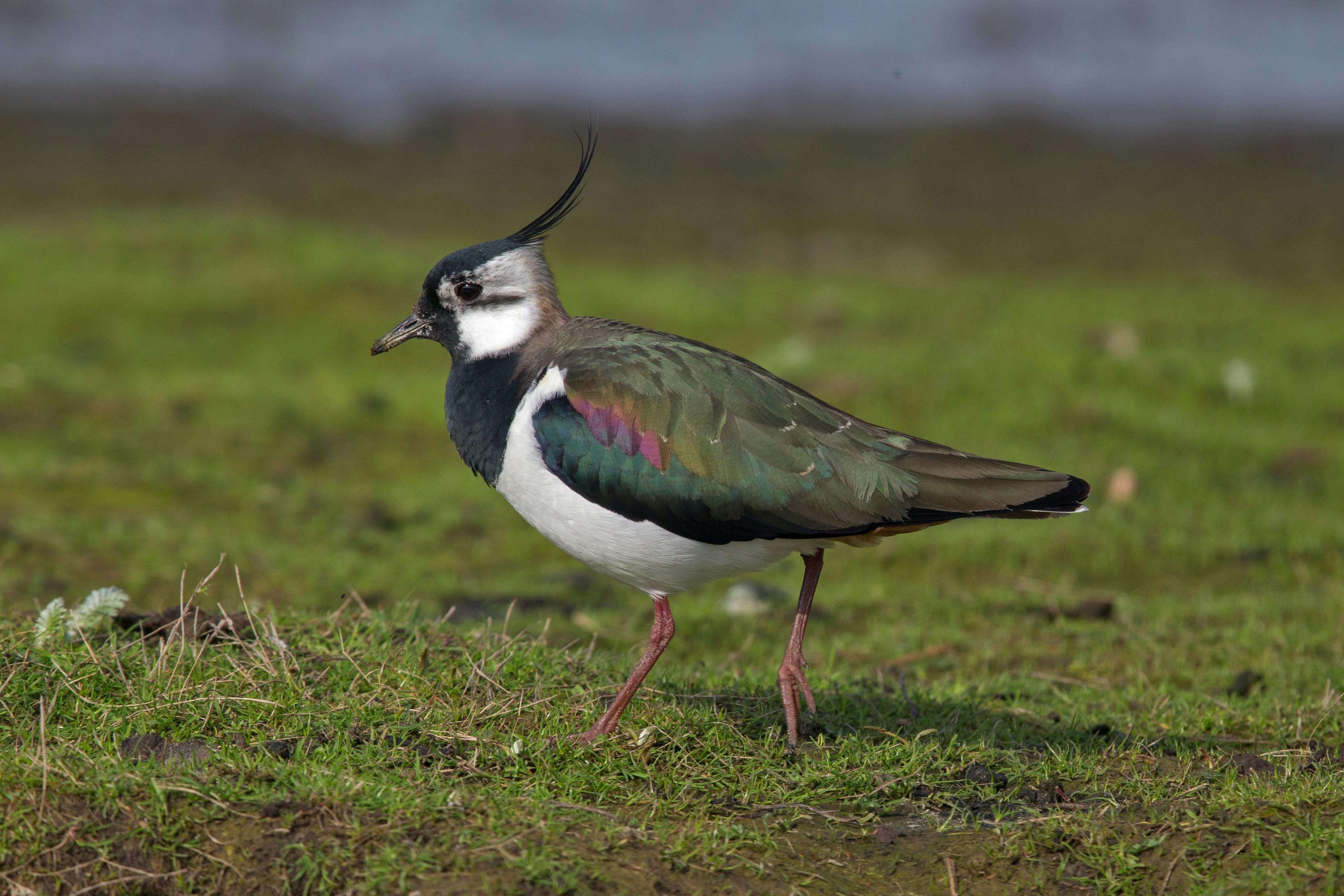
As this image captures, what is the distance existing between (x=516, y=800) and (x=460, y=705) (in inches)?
25.1

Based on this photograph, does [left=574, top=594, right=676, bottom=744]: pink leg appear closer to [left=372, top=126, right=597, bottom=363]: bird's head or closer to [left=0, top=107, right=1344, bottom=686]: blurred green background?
[left=372, top=126, right=597, bottom=363]: bird's head

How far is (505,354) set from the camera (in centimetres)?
476

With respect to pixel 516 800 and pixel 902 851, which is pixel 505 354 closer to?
pixel 516 800

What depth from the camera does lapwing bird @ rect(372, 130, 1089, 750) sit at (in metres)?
4.21

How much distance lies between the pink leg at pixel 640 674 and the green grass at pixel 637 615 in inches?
3.1

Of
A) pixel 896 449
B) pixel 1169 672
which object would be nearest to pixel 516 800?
pixel 896 449

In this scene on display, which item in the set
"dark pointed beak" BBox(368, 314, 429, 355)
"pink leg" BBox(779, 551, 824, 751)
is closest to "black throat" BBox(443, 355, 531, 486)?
"dark pointed beak" BBox(368, 314, 429, 355)

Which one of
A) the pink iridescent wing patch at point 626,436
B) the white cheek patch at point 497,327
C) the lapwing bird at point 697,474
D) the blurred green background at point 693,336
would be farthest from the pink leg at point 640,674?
the blurred green background at point 693,336

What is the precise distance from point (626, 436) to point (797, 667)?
38.3 inches

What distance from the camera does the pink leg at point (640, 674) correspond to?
4.13 meters

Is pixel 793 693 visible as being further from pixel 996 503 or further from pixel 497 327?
pixel 497 327

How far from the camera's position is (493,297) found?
4.85 m

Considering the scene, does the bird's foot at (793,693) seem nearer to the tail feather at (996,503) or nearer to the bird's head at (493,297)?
the tail feather at (996,503)

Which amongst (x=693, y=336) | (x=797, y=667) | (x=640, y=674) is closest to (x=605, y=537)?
(x=640, y=674)
